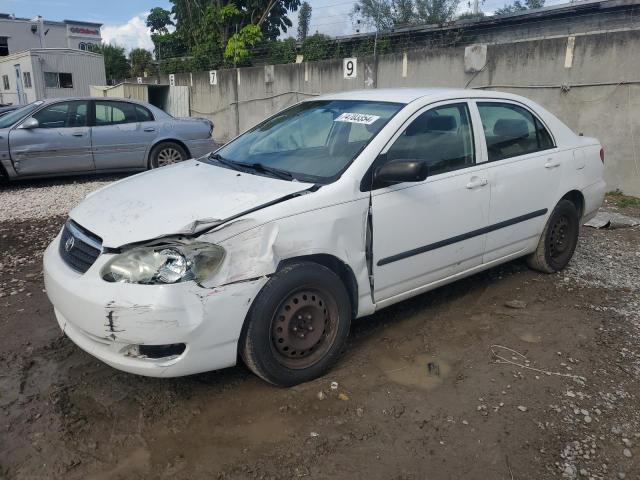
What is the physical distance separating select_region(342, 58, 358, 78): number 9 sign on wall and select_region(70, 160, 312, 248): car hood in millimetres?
9289

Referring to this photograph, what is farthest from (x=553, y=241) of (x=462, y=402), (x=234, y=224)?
(x=234, y=224)

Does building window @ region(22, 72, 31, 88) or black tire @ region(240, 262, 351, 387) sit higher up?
building window @ region(22, 72, 31, 88)

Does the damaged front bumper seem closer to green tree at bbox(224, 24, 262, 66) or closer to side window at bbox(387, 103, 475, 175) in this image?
side window at bbox(387, 103, 475, 175)

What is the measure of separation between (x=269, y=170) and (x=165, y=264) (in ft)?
3.52

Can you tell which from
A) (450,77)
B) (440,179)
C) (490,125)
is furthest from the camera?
(450,77)

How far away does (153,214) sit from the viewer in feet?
9.54

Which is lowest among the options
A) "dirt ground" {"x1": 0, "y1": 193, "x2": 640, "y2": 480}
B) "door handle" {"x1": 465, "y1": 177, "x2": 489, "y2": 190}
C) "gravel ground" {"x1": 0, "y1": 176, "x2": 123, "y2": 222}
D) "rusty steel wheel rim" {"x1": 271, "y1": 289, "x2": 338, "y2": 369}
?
"dirt ground" {"x1": 0, "y1": 193, "x2": 640, "y2": 480}

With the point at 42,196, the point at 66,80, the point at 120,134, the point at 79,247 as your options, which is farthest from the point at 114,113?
the point at 66,80

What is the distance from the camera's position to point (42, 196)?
8031mm

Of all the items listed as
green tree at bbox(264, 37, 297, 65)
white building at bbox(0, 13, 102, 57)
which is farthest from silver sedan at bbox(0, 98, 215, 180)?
white building at bbox(0, 13, 102, 57)

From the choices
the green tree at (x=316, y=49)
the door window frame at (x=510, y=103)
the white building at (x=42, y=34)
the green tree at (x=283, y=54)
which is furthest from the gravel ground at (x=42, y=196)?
the white building at (x=42, y=34)

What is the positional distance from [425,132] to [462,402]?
1794 millimetres

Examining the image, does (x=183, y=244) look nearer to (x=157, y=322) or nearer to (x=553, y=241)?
(x=157, y=322)

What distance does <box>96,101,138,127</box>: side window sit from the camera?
8914 mm
